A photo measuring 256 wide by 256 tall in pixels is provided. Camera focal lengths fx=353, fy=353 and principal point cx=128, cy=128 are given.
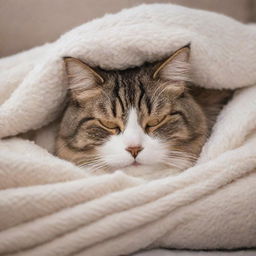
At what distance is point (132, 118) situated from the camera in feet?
3.57

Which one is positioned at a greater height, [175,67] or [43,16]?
[43,16]

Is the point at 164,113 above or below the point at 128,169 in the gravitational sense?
above

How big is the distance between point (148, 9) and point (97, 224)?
721mm

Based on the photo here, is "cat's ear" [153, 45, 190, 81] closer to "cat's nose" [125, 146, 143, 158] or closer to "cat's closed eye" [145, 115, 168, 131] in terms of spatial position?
"cat's closed eye" [145, 115, 168, 131]

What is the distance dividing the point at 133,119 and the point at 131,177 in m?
0.21

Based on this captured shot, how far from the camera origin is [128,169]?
3.55ft

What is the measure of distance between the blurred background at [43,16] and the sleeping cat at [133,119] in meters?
0.43

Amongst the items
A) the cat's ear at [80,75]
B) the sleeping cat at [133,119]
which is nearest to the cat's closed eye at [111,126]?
the sleeping cat at [133,119]

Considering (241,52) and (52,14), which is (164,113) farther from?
(52,14)

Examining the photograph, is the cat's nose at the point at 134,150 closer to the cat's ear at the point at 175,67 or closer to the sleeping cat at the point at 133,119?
the sleeping cat at the point at 133,119

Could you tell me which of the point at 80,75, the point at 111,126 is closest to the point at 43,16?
the point at 80,75

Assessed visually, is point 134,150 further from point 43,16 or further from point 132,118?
point 43,16

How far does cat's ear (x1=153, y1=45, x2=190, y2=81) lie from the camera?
1.08 meters

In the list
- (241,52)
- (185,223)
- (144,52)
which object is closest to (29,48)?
(144,52)
